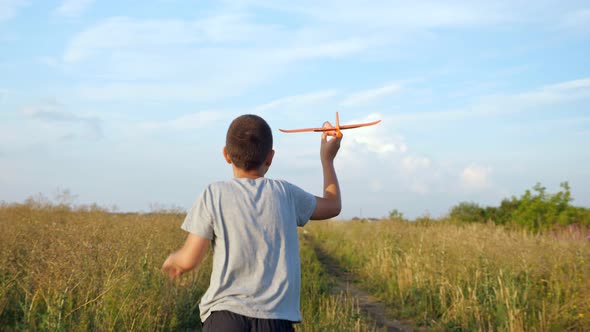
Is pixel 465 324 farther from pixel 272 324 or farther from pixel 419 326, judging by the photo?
pixel 272 324

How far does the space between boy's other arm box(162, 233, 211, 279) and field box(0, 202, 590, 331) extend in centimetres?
294

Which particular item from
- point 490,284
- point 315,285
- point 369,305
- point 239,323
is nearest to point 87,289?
point 239,323

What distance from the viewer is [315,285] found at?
1106cm

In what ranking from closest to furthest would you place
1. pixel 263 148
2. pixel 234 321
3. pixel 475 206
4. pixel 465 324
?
pixel 234 321 → pixel 263 148 → pixel 465 324 → pixel 475 206

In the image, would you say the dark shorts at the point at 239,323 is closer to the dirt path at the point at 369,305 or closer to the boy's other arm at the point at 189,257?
the boy's other arm at the point at 189,257

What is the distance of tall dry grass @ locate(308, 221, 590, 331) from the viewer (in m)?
8.44

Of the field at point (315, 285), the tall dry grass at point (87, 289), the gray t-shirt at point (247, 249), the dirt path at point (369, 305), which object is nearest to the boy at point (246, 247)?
the gray t-shirt at point (247, 249)

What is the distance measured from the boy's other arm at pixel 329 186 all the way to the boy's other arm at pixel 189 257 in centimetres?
63

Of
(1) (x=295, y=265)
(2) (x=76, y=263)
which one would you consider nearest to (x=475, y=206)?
(2) (x=76, y=263)

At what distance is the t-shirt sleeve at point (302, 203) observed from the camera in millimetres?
2961

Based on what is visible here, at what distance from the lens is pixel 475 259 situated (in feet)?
35.7

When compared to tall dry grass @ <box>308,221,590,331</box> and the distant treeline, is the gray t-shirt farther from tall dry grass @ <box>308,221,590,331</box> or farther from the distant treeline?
the distant treeline

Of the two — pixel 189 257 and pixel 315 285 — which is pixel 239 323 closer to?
pixel 189 257

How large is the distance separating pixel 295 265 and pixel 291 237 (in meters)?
0.14
